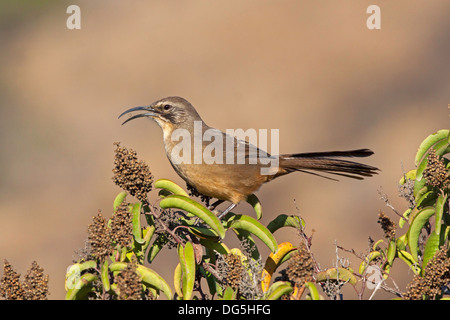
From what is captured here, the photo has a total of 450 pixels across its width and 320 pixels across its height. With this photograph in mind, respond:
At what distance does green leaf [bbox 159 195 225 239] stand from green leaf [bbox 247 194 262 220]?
2.64ft

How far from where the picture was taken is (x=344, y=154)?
14.8ft

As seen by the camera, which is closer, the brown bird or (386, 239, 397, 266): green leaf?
(386, 239, 397, 266): green leaf

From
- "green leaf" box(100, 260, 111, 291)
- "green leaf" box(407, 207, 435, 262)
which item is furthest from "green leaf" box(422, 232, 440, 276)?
"green leaf" box(100, 260, 111, 291)

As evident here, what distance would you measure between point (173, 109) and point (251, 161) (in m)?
0.79

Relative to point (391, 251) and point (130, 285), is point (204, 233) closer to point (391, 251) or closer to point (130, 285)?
point (130, 285)

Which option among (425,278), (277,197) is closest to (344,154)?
(425,278)

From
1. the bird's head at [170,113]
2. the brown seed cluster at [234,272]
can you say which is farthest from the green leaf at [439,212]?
the bird's head at [170,113]

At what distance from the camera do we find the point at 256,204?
415 centimetres

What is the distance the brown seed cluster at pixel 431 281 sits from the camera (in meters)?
2.64

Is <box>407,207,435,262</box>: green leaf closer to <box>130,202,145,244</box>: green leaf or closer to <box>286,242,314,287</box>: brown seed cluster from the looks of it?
<box>286,242,314,287</box>: brown seed cluster

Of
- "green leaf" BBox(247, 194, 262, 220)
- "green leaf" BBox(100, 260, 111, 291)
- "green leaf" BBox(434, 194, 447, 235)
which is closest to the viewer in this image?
"green leaf" BBox(100, 260, 111, 291)

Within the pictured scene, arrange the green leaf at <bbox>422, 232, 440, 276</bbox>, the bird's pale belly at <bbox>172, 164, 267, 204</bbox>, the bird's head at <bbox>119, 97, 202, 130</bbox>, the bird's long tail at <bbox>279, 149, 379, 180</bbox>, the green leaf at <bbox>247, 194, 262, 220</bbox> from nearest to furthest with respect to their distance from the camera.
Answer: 1. the green leaf at <bbox>422, 232, 440, 276</bbox>
2. the green leaf at <bbox>247, 194, 262, 220</bbox>
3. the bird's long tail at <bbox>279, 149, 379, 180</bbox>
4. the bird's pale belly at <bbox>172, 164, 267, 204</bbox>
5. the bird's head at <bbox>119, 97, 202, 130</bbox>

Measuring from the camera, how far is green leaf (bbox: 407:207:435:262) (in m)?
3.04
